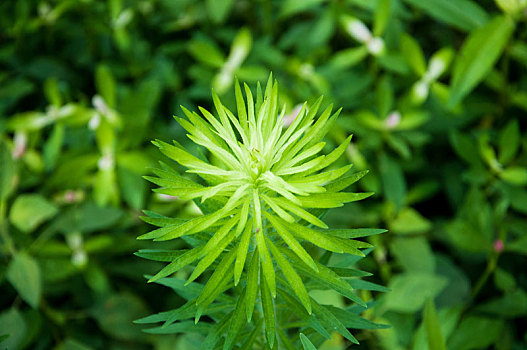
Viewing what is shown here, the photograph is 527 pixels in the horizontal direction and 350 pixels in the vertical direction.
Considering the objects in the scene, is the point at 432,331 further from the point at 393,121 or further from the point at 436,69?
the point at 436,69

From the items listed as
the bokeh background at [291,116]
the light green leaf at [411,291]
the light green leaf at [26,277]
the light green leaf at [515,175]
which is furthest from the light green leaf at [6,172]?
the light green leaf at [515,175]

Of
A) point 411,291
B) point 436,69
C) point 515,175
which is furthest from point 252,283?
point 436,69

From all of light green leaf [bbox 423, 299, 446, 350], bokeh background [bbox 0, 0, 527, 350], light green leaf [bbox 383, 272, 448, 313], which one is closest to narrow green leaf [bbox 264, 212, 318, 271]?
light green leaf [bbox 423, 299, 446, 350]

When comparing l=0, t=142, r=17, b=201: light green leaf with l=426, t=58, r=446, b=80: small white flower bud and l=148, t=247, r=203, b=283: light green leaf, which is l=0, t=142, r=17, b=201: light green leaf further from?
l=426, t=58, r=446, b=80: small white flower bud

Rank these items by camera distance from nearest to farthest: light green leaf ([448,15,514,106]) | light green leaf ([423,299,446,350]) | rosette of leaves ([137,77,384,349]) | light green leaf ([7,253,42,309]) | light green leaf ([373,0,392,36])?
rosette of leaves ([137,77,384,349]) < light green leaf ([423,299,446,350]) < light green leaf ([7,253,42,309]) < light green leaf ([448,15,514,106]) < light green leaf ([373,0,392,36])

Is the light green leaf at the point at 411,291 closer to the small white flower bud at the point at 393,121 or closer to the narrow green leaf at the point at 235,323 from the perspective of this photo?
the small white flower bud at the point at 393,121

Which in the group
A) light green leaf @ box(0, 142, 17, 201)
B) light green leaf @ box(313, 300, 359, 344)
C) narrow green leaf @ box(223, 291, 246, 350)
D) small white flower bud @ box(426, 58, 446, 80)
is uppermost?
small white flower bud @ box(426, 58, 446, 80)

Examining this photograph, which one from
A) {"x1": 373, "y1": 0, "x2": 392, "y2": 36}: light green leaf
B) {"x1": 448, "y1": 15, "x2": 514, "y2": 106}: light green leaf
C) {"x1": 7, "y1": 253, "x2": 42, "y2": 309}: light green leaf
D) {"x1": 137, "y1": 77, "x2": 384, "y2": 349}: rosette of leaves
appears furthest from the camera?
{"x1": 373, "y1": 0, "x2": 392, "y2": 36}: light green leaf
